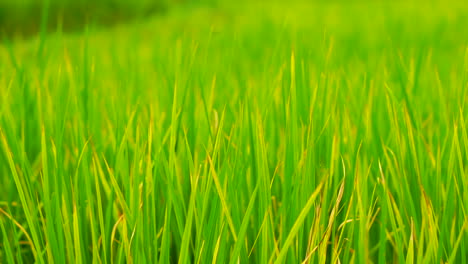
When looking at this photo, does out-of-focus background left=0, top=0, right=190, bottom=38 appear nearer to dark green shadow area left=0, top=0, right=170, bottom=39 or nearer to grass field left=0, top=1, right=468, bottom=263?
dark green shadow area left=0, top=0, right=170, bottom=39

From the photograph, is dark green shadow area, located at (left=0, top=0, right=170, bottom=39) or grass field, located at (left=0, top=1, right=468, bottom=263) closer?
grass field, located at (left=0, top=1, right=468, bottom=263)

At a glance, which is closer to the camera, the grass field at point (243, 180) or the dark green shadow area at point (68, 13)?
the grass field at point (243, 180)

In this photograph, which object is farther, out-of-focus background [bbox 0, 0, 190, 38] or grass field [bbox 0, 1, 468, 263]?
out-of-focus background [bbox 0, 0, 190, 38]

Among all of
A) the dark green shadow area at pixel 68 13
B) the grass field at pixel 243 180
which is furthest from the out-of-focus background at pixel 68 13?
the grass field at pixel 243 180

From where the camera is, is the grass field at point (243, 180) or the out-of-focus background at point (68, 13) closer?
the grass field at point (243, 180)

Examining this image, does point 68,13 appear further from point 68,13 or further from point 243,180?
point 243,180

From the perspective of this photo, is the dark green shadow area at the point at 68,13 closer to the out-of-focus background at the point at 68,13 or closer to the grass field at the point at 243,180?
the out-of-focus background at the point at 68,13

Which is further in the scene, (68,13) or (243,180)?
(68,13)

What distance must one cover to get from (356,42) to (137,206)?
71.0 inches

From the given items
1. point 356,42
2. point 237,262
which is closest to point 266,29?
point 356,42

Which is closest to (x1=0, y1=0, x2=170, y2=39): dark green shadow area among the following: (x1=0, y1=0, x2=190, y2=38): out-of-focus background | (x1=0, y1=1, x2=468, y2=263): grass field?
(x1=0, y1=0, x2=190, y2=38): out-of-focus background

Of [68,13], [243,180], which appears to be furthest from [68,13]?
[243,180]

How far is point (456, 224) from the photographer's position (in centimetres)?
71

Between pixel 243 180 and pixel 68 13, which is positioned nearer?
pixel 243 180
